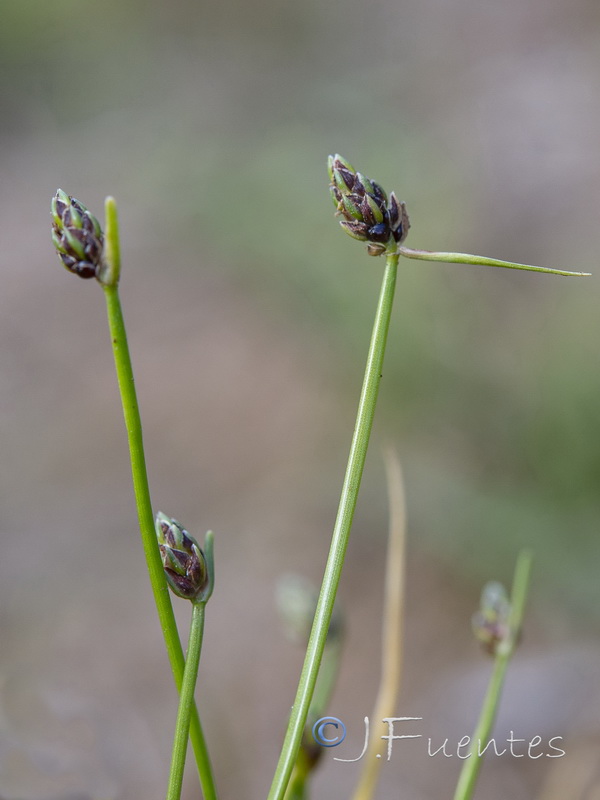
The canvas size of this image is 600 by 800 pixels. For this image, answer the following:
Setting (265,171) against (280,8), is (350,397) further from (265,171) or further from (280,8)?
(280,8)

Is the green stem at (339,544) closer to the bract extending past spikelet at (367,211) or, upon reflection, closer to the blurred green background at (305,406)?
the bract extending past spikelet at (367,211)

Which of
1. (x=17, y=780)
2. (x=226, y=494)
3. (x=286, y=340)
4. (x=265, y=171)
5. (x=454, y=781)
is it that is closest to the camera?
(x=17, y=780)

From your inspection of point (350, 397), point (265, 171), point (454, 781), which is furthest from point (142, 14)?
point (454, 781)

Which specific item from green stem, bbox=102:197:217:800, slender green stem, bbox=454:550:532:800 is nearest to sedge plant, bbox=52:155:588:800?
green stem, bbox=102:197:217:800

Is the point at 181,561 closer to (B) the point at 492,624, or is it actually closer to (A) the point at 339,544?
(A) the point at 339,544

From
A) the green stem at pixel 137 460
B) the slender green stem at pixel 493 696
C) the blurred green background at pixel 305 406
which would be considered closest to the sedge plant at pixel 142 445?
the green stem at pixel 137 460

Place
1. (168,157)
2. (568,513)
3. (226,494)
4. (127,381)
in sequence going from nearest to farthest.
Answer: (127,381) < (568,513) < (226,494) < (168,157)

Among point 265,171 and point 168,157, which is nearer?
point 265,171
